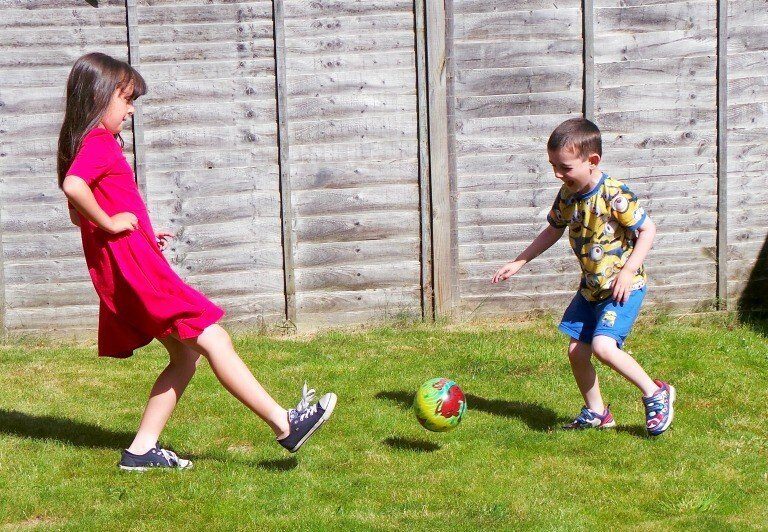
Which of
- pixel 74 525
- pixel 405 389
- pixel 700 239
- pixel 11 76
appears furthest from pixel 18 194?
pixel 700 239

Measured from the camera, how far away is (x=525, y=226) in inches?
321

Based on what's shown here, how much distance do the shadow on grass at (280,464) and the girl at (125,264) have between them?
21 cm

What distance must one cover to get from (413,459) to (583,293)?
128 centimetres

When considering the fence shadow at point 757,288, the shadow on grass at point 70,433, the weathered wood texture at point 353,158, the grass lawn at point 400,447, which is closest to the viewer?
the grass lawn at point 400,447

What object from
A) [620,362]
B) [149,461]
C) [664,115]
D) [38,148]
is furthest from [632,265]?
[38,148]

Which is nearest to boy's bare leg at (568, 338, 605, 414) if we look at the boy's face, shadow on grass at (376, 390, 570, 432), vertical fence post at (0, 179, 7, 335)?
shadow on grass at (376, 390, 570, 432)

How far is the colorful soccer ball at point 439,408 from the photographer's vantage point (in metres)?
5.00

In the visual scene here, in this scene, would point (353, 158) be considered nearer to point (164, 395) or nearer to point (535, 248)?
point (535, 248)

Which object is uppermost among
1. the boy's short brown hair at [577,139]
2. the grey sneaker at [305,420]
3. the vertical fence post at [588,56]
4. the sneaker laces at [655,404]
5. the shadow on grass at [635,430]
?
the vertical fence post at [588,56]

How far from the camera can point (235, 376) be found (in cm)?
457

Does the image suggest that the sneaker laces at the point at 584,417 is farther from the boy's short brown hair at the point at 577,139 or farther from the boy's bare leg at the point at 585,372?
the boy's short brown hair at the point at 577,139

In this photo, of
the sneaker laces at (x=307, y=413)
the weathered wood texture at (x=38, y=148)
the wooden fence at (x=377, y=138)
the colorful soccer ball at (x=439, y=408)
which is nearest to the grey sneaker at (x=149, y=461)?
the sneaker laces at (x=307, y=413)

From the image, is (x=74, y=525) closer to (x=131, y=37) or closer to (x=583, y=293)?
(x=583, y=293)

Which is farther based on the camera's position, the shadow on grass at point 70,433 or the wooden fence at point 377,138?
the wooden fence at point 377,138
